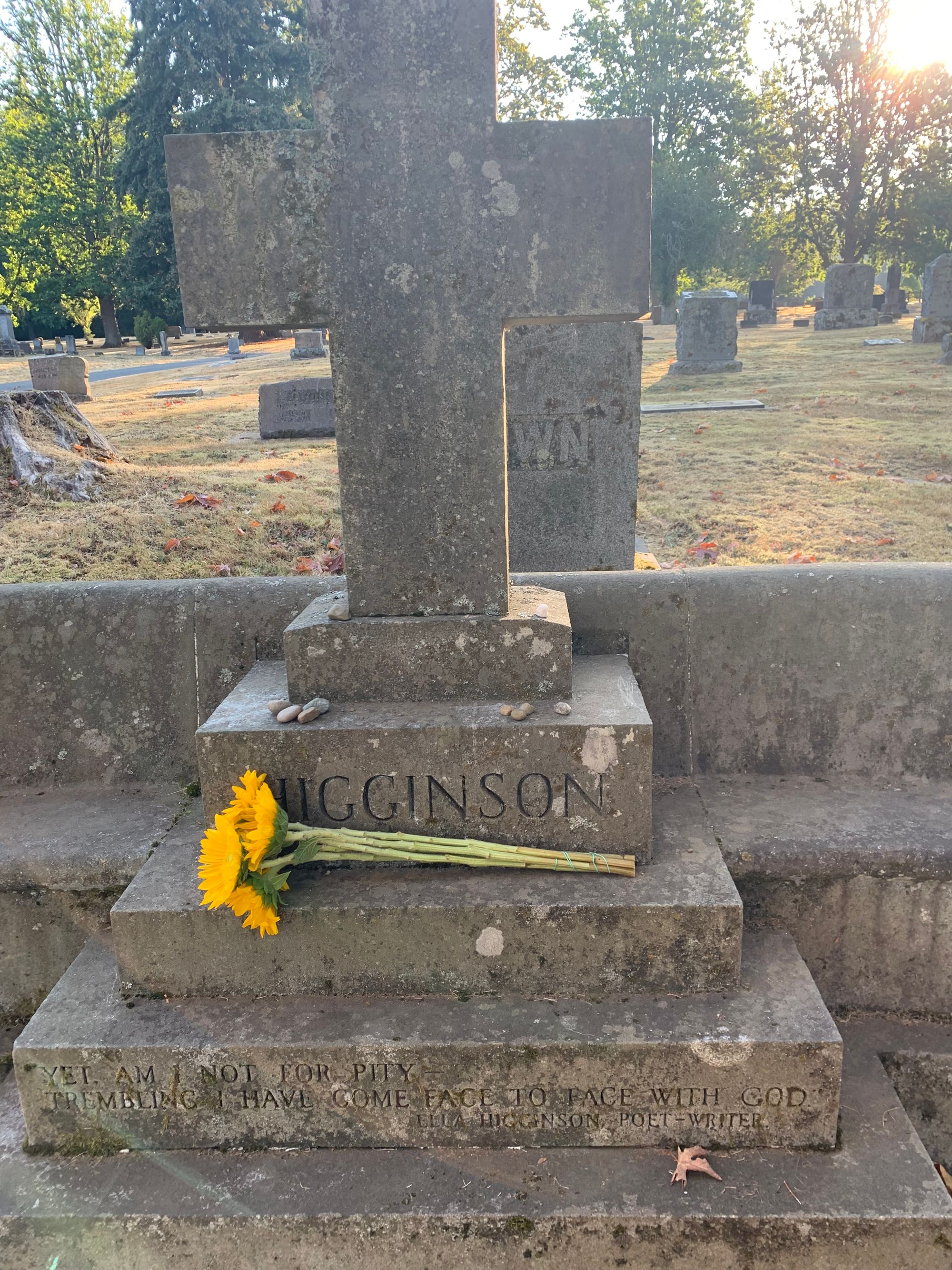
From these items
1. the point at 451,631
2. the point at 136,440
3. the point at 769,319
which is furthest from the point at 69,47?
the point at 451,631

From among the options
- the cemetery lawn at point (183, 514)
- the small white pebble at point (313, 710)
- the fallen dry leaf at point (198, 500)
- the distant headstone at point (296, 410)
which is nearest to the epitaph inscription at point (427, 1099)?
the small white pebble at point (313, 710)

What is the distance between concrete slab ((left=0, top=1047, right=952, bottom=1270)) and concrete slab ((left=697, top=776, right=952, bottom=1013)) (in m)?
0.57

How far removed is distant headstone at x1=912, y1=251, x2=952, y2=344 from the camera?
74.6 ft

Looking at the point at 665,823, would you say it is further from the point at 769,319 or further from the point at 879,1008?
the point at 769,319

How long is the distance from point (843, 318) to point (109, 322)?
30866 mm

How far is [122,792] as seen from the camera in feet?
10.7

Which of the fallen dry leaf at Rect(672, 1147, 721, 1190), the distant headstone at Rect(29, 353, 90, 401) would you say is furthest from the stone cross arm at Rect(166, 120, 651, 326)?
the distant headstone at Rect(29, 353, 90, 401)

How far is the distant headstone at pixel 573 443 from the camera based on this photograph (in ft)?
19.6

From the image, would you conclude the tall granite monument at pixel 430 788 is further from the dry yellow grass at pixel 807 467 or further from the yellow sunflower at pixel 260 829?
the dry yellow grass at pixel 807 467

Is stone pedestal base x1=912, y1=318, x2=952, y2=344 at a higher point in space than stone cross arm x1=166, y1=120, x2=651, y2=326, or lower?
lower

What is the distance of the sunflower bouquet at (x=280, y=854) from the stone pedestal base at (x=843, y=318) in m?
31.3

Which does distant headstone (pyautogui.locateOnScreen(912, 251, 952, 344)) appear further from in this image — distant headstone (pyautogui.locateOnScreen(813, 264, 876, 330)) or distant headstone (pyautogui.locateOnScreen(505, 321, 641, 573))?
distant headstone (pyautogui.locateOnScreen(505, 321, 641, 573))

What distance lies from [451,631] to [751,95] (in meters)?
44.8

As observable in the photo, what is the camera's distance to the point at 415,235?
2.45 m
